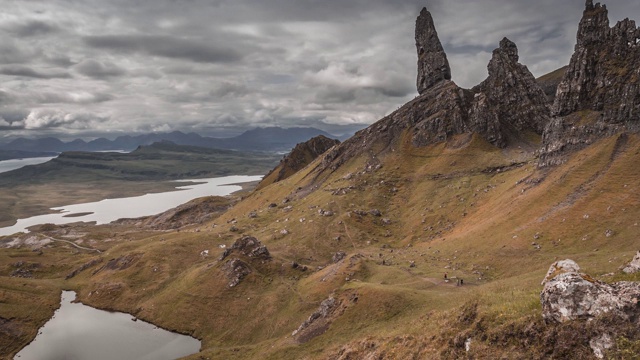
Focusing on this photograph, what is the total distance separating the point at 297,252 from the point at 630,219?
292ft

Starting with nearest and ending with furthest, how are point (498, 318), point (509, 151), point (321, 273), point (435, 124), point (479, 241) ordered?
point (498, 318), point (479, 241), point (321, 273), point (509, 151), point (435, 124)

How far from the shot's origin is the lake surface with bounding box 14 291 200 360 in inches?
3209

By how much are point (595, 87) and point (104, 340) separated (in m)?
151

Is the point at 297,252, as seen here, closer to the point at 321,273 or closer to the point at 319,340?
the point at 321,273

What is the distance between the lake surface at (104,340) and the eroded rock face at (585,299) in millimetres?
77462

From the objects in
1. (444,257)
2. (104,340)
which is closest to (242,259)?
(104,340)

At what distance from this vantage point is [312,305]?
269 feet

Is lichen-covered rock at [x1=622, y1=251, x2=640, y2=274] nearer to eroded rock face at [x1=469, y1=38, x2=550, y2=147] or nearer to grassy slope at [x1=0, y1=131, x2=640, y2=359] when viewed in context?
grassy slope at [x1=0, y1=131, x2=640, y2=359]

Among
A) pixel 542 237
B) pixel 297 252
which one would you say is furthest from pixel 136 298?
pixel 542 237

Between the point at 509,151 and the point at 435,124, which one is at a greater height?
the point at 435,124

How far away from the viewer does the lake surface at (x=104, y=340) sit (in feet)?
267

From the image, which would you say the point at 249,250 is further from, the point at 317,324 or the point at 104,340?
the point at 317,324

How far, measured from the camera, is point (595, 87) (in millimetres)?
109562

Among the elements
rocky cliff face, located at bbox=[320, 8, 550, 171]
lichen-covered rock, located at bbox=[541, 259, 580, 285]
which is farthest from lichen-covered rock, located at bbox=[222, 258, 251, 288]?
rocky cliff face, located at bbox=[320, 8, 550, 171]
